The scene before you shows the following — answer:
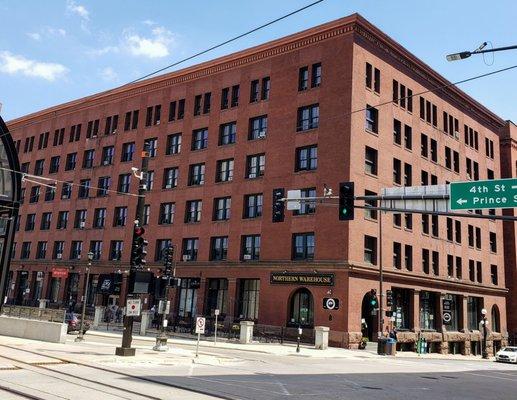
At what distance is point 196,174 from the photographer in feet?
166

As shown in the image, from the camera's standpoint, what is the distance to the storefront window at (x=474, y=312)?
52125 millimetres

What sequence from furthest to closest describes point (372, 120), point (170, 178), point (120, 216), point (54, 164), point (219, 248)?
point (54, 164)
point (120, 216)
point (170, 178)
point (219, 248)
point (372, 120)

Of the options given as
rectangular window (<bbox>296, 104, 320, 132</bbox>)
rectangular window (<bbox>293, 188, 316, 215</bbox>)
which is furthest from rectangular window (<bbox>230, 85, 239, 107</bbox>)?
rectangular window (<bbox>293, 188, 316, 215</bbox>)

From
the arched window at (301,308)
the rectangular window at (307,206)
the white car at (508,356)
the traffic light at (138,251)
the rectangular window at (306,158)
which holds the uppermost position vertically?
the rectangular window at (306,158)

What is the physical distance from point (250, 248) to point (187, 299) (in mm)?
8477

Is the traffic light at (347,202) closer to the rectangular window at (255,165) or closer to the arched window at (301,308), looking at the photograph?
the arched window at (301,308)

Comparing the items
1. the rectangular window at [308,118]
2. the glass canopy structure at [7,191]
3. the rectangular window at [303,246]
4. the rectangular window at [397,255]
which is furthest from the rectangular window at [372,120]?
the glass canopy structure at [7,191]

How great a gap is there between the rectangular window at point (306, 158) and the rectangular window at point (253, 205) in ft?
14.5

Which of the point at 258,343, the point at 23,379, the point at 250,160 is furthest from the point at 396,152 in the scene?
the point at 23,379

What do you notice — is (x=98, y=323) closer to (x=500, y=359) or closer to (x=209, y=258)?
(x=209, y=258)

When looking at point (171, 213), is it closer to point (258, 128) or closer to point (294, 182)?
point (258, 128)

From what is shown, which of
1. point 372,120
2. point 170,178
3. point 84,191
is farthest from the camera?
point 84,191

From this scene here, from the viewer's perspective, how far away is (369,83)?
43.0m

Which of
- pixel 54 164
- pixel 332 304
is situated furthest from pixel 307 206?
pixel 54 164
